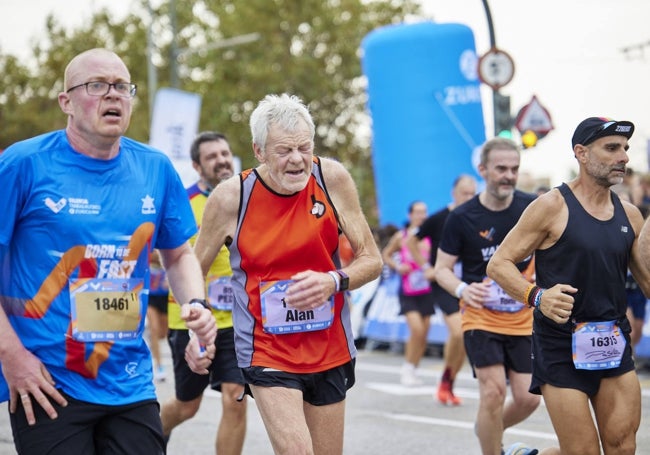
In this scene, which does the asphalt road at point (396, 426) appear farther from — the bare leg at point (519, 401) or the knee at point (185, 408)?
the knee at point (185, 408)

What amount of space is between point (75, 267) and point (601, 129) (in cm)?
268

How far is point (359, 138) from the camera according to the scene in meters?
38.2

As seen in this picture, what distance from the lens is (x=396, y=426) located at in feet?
30.5

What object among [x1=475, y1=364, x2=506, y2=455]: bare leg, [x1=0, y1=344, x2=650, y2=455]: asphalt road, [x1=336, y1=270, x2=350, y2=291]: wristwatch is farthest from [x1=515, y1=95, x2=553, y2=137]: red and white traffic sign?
[x1=336, y1=270, x2=350, y2=291]: wristwatch

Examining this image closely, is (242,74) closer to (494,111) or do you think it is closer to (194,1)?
(194,1)

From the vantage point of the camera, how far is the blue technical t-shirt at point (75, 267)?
155 inches

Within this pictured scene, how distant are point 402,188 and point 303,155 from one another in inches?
656

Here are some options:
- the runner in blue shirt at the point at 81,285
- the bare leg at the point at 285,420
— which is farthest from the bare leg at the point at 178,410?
the runner in blue shirt at the point at 81,285

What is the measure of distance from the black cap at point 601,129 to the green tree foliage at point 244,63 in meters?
30.7

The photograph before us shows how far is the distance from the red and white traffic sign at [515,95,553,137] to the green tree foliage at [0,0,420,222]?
20.0m

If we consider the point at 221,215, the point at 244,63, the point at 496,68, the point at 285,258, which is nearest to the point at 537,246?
the point at 285,258

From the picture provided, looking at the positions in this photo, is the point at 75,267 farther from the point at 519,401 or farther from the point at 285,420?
the point at 519,401

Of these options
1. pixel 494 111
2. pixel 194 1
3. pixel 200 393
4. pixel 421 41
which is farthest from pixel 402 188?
pixel 194 1

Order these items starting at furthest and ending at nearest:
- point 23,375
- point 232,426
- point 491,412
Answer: point 491,412 < point 232,426 < point 23,375
